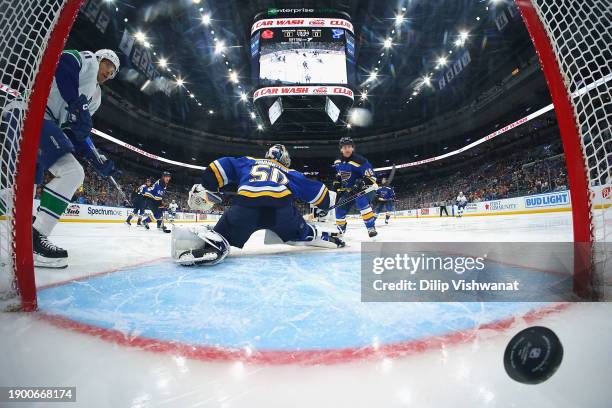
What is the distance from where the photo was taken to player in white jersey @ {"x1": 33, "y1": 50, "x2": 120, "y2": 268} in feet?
5.63

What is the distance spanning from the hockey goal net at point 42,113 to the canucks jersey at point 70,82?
594mm

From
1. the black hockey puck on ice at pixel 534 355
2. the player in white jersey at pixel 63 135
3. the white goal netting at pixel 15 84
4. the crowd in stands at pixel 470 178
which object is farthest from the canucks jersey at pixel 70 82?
the crowd in stands at pixel 470 178

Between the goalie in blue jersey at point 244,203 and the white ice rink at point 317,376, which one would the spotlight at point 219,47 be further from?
the white ice rink at point 317,376

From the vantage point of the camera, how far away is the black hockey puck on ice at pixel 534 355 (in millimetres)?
547

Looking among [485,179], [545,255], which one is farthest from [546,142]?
[545,255]

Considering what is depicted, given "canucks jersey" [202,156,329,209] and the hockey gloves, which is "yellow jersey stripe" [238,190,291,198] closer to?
"canucks jersey" [202,156,329,209]

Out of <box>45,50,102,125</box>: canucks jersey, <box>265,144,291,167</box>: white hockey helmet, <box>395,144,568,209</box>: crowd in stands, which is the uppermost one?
<box>395,144,568,209</box>: crowd in stands

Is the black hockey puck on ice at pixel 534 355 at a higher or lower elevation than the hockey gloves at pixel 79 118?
lower

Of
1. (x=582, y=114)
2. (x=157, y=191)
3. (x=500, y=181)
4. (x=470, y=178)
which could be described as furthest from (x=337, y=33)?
(x=470, y=178)

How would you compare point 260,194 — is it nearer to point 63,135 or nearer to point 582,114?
point 63,135

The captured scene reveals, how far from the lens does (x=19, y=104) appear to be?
1.04 m

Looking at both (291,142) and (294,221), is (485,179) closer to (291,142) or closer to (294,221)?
(291,142)

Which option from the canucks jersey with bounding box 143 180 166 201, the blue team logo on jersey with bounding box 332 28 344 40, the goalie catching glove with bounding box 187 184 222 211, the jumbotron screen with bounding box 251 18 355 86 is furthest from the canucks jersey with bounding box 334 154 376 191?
the blue team logo on jersey with bounding box 332 28 344 40

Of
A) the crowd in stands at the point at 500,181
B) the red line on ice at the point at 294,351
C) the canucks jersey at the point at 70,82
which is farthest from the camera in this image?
the crowd in stands at the point at 500,181
